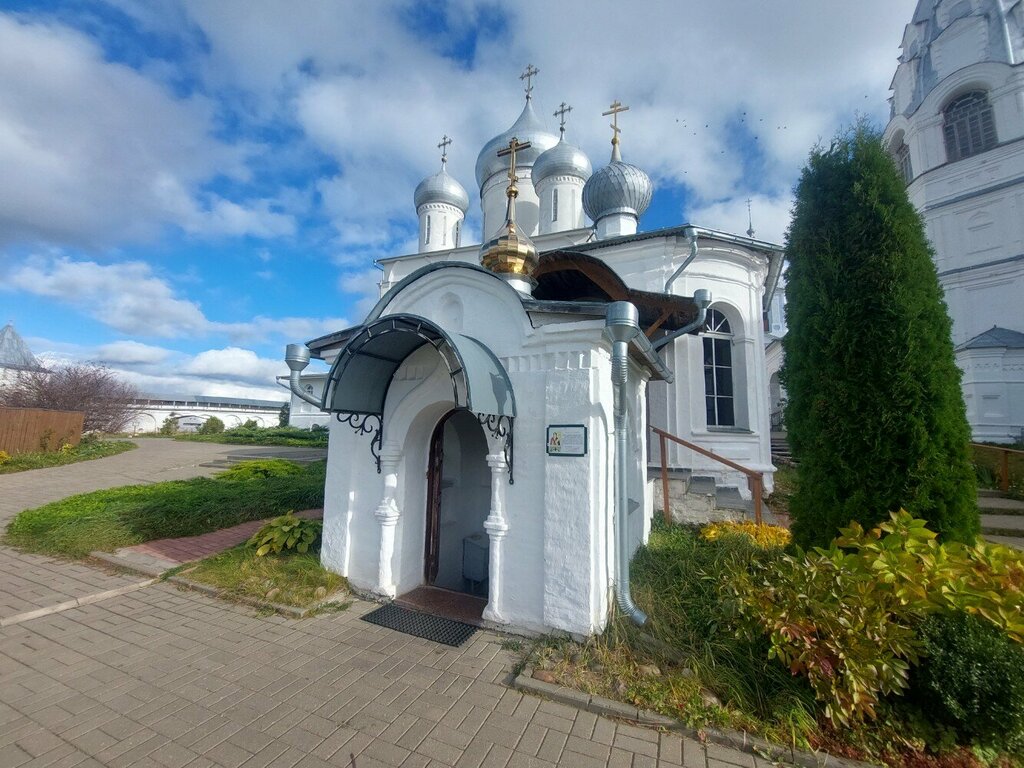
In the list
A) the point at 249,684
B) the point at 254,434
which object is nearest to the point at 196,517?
the point at 249,684

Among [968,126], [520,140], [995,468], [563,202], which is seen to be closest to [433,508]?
[995,468]

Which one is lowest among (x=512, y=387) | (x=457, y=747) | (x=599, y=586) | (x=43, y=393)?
(x=457, y=747)

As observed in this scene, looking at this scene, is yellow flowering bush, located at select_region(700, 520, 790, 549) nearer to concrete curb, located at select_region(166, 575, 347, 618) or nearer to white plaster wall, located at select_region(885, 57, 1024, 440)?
concrete curb, located at select_region(166, 575, 347, 618)

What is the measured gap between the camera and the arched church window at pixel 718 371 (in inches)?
394

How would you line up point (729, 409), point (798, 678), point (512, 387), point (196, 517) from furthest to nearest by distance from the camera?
point (729, 409) < point (196, 517) < point (512, 387) < point (798, 678)

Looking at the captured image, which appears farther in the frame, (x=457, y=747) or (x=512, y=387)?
(x=512, y=387)

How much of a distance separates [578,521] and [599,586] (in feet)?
1.97

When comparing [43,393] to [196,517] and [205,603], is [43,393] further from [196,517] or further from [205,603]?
[205,603]

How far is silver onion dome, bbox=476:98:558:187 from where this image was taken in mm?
17266

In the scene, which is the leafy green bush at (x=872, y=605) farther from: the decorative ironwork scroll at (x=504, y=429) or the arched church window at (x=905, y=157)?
the arched church window at (x=905, y=157)

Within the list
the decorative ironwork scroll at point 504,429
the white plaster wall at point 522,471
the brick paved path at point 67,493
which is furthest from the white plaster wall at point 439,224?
the decorative ironwork scroll at point 504,429

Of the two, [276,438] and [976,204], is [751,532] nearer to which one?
[976,204]

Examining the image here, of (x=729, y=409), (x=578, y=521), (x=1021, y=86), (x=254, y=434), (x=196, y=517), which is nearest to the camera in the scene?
(x=578, y=521)

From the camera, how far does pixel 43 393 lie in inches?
902
